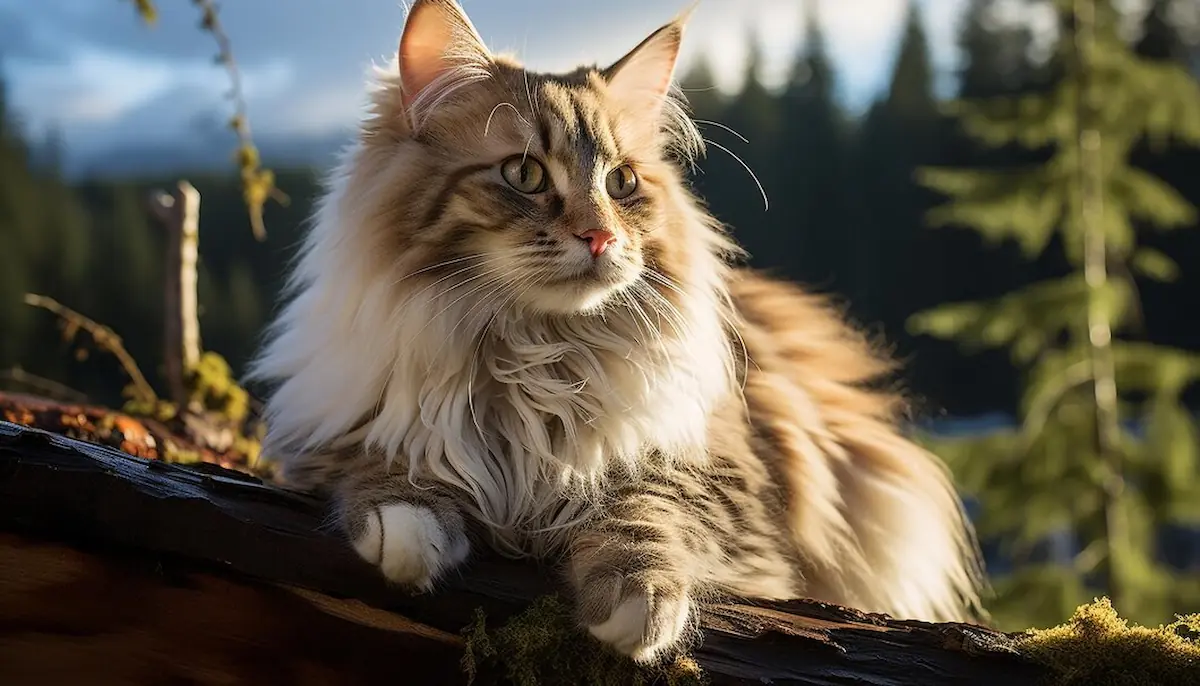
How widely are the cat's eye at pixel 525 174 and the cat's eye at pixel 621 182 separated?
13cm

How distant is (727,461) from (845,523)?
14.8 inches

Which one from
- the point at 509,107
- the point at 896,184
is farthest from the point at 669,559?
the point at 896,184

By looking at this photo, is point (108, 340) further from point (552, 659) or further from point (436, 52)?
point (552, 659)

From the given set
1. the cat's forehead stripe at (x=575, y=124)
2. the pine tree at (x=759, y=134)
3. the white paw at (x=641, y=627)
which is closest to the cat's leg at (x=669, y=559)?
the white paw at (x=641, y=627)

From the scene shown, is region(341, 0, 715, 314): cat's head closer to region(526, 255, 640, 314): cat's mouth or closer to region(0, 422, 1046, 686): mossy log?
region(526, 255, 640, 314): cat's mouth

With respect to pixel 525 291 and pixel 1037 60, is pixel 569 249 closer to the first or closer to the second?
pixel 525 291

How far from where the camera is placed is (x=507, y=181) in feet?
4.65

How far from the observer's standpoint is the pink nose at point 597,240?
134 cm

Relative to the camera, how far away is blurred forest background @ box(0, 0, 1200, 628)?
3.65 metres

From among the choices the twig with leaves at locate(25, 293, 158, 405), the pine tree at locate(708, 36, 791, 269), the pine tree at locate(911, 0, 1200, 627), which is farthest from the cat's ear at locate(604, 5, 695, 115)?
the pine tree at locate(911, 0, 1200, 627)

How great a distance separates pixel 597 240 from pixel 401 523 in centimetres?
45

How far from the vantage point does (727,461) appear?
5.08 ft

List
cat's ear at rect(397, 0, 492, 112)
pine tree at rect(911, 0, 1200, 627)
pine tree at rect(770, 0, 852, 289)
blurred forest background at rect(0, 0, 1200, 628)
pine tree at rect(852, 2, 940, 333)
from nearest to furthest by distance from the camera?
1. cat's ear at rect(397, 0, 492, 112)
2. blurred forest background at rect(0, 0, 1200, 628)
3. pine tree at rect(911, 0, 1200, 627)
4. pine tree at rect(770, 0, 852, 289)
5. pine tree at rect(852, 2, 940, 333)

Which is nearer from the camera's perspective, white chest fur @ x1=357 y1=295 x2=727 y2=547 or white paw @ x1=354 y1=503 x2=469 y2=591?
white paw @ x1=354 y1=503 x2=469 y2=591
